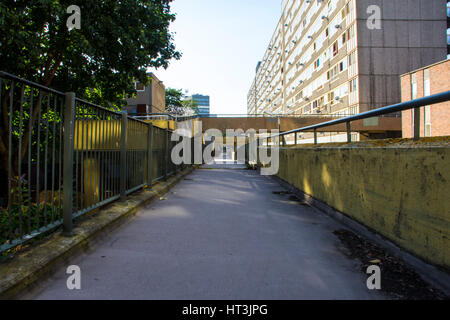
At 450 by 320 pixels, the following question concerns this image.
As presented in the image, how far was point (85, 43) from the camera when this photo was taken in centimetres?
742

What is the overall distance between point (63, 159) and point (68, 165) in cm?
15

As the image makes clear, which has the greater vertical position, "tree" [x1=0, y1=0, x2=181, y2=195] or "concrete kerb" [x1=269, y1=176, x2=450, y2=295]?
"tree" [x1=0, y1=0, x2=181, y2=195]

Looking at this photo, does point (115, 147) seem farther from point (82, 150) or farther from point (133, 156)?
point (82, 150)

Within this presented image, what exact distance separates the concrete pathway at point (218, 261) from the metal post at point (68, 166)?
0.44 meters

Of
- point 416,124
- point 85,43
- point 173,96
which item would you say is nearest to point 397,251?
point 416,124

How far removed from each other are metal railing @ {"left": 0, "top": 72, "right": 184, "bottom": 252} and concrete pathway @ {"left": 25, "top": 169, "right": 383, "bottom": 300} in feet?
1.86

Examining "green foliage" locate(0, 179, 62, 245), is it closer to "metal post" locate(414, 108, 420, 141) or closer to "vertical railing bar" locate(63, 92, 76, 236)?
"vertical railing bar" locate(63, 92, 76, 236)

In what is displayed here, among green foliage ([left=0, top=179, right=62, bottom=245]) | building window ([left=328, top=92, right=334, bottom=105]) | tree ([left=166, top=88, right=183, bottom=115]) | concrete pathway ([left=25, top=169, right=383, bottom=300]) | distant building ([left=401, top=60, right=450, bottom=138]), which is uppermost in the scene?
tree ([left=166, top=88, right=183, bottom=115])

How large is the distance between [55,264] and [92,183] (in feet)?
5.21

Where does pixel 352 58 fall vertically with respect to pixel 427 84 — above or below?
above

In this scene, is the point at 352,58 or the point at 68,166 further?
the point at 352,58

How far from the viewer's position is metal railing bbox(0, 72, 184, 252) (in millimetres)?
2566

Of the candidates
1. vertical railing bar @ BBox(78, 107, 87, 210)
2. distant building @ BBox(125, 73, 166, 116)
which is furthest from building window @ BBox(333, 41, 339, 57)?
vertical railing bar @ BBox(78, 107, 87, 210)
